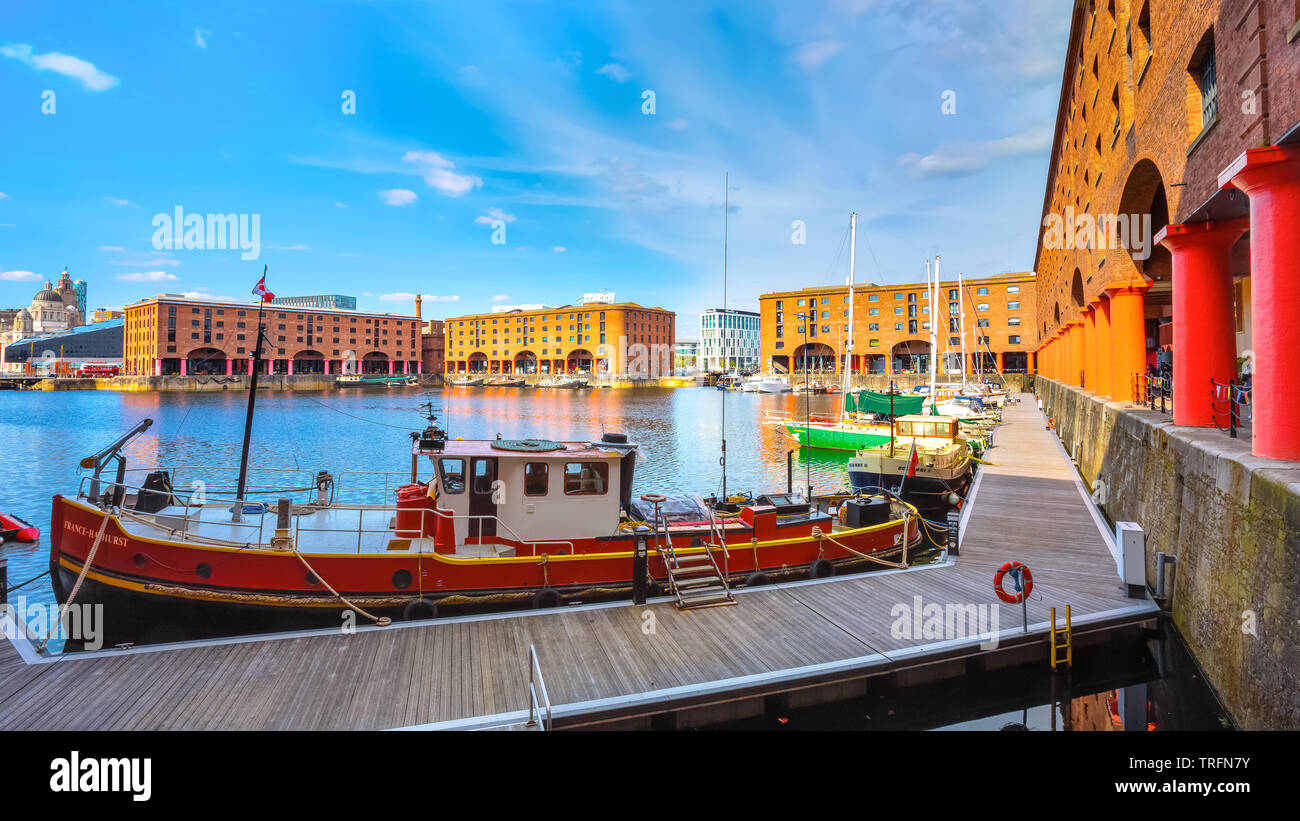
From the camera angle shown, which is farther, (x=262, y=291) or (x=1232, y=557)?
(x=262, y=291)

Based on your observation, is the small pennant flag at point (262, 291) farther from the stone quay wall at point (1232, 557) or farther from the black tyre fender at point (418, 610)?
the stone quay wall at point (1232, 557)

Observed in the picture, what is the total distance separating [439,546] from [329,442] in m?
43.6

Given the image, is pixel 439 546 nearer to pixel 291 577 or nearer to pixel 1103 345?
pixel 291 577

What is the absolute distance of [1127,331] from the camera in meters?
21.6

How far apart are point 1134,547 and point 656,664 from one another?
9.45 meters

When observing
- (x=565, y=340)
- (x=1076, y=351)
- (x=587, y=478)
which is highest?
(x=565, y=340)

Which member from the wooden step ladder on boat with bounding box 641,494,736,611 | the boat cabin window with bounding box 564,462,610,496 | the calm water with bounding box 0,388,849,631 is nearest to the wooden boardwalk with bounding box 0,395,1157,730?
the wooden step ladder on boat with bounding box 641,494,736,611

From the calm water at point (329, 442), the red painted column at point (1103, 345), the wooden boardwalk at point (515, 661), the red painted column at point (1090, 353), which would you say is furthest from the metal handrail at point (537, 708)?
the red painted column at point (1090, 353)

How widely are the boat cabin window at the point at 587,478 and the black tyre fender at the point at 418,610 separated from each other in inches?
128

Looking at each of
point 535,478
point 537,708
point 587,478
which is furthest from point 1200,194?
point 537,708

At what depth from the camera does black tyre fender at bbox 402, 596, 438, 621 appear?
11.1 meters

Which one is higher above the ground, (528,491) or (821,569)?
(528,491)
